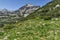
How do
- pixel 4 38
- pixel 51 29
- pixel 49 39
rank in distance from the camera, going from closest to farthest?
pixel 49 39 < pixel 4 38 < pixel 51 29

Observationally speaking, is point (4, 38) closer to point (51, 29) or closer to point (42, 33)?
point (42, 33)

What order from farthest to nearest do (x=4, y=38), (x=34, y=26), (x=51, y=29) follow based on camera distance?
(x=34, y=26) < (x=51, y=29) < (x=4, y=38)

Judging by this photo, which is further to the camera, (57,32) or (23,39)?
(57,32)

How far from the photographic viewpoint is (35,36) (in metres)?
23.6

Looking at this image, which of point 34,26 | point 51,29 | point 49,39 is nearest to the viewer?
point 49,39

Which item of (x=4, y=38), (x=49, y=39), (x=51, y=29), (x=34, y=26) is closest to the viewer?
(x=49, y=39)

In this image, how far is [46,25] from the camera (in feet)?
93.4

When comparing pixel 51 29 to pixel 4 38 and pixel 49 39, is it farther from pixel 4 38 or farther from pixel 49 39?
pixel 4 38

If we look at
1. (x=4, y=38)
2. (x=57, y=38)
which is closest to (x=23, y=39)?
(x=4, y=38)

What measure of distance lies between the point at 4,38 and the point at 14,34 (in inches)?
60.1

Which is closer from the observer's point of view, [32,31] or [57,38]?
[57,38]

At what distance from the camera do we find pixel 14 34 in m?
24.7

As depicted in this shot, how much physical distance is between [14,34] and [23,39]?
2.29 meters

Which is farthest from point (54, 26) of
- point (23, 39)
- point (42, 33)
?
point (23, 39)
